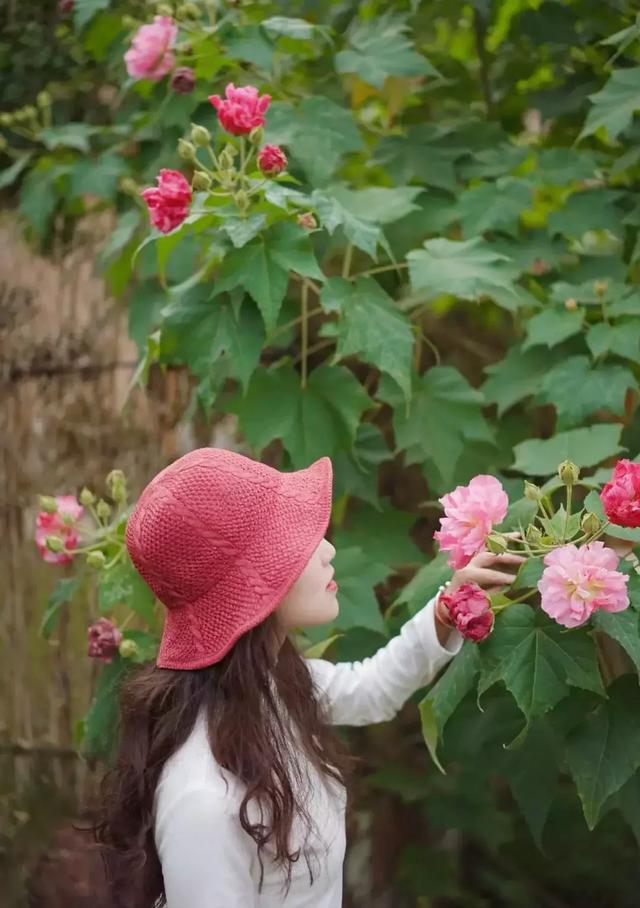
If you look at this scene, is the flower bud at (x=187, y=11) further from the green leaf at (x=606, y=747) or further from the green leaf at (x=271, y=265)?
the green leaf at (x=606, y=747)

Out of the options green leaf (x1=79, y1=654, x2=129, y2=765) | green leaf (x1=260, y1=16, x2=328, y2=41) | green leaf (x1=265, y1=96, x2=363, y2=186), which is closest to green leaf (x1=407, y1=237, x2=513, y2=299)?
green leaf (x1=265, y1=96, x2=363, y2=186)

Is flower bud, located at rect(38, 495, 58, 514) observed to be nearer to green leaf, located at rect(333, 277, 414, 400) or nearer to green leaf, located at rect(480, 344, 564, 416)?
green leaf, located at rect(333, 277, 414, 400)

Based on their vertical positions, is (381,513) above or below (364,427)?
below

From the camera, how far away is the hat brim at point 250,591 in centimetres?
129

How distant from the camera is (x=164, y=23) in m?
2.11

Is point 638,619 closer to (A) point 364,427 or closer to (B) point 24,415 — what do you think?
(A) point 364,427

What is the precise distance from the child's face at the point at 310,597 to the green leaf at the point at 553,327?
729 mm

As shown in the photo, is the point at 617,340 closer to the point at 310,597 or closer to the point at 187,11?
the point at 310,597

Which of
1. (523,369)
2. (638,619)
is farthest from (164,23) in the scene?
(638,619)

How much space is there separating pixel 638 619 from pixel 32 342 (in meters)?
1.80

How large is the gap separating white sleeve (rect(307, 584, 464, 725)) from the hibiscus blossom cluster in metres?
0.14

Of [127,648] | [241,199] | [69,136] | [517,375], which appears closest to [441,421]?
[517,375]

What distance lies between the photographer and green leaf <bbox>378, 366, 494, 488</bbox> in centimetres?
199

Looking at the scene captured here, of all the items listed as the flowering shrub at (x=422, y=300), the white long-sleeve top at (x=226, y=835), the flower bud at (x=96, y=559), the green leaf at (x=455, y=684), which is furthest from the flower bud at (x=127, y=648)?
the green leaf at (x=455, y=684)
